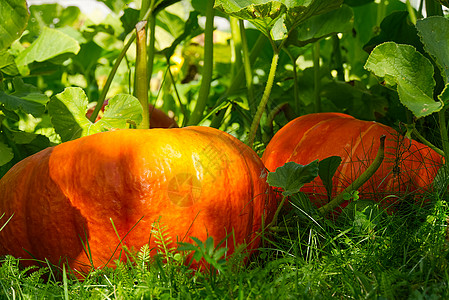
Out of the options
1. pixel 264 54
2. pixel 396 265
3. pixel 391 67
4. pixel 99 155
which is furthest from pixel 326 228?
pixel 264 54

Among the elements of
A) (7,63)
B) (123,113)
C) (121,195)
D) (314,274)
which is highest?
(7,63)

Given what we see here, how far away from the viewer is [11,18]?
954mm

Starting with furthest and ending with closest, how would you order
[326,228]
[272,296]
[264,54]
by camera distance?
1. [264,54]
2. [326,228]
3. [272,296]

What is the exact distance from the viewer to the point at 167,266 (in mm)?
921

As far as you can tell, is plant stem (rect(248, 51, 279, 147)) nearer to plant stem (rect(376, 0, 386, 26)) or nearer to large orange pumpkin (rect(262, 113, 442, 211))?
large orange pumpkin (rect(262, 113, 442, 211))

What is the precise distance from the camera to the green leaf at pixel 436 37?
43.6 inches

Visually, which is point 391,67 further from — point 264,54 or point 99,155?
point 264,54

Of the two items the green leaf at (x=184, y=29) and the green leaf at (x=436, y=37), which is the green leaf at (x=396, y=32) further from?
the green leaf at (x=184, y=29)

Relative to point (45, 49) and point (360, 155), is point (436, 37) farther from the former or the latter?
point (45, 49)

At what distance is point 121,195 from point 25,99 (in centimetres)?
58

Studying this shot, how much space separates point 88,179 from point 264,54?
1.12 m

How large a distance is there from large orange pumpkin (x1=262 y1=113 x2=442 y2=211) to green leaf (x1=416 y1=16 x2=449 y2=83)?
200mm

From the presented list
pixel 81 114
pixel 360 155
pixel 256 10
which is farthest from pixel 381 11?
pixel 81 114

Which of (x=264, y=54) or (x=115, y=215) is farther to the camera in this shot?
(x=264, y=54)
